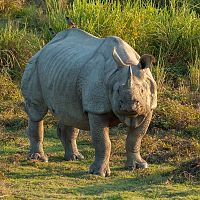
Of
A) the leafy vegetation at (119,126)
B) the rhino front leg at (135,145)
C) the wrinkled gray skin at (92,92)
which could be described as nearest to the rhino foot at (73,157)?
→ the wrinkled gray skin at (92,92)

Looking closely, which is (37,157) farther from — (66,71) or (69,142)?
(66,71)

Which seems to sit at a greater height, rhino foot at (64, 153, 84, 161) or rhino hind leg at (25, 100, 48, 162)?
rhino hind leg at (25, 100, 48, 162)

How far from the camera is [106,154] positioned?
304 inches

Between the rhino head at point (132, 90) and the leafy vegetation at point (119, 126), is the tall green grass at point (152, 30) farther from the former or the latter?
the rhino head at point (132, 90)

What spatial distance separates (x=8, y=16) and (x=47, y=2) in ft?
3.10

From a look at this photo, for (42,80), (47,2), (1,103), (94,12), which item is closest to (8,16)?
(47,2)

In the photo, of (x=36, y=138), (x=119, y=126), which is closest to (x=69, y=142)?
(x=36, y=138)

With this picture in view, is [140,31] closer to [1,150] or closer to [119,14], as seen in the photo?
[119,14]

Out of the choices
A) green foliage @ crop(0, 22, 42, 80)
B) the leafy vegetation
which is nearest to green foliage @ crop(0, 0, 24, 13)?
the leafy vegetation

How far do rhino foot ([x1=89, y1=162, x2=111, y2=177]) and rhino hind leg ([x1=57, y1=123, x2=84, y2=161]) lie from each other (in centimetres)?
98

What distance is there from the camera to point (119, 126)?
10.3 meters

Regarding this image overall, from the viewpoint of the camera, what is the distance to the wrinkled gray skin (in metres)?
7.29

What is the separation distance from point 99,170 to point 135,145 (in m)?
0.51

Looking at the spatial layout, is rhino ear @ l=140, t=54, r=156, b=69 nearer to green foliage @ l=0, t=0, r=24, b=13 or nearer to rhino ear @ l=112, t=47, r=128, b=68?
rhino ear @ l=112, t=47, r=128, b=68
